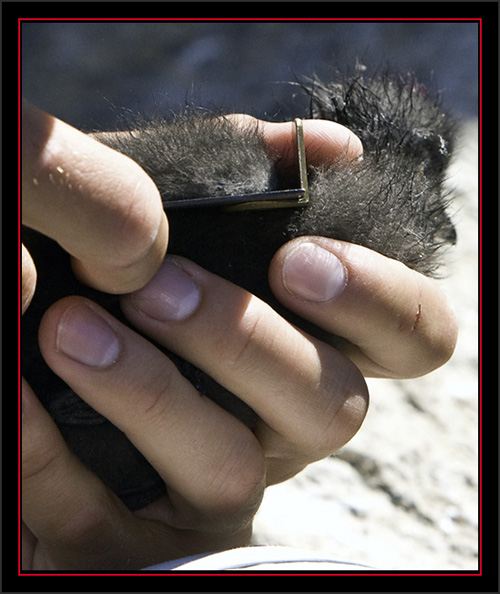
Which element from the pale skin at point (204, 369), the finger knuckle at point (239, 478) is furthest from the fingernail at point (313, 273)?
the finger knuckle at point (239, 478)

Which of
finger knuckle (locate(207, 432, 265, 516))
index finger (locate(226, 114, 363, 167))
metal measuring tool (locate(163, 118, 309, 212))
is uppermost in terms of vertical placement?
index finger (locate(226, 114, 363, 167))

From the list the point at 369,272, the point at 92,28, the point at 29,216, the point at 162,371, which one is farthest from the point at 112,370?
the point at 92,28

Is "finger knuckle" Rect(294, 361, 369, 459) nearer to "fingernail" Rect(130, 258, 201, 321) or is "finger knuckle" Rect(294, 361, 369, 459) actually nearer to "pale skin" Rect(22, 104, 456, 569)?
"pale skin" Rect(22, 104, 456, 569)

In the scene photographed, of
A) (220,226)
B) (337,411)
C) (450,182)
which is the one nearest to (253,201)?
(220,226)

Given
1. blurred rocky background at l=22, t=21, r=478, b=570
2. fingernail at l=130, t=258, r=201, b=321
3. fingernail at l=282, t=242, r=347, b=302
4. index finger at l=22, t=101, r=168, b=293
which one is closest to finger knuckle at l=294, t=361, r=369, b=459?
fingernail at l=282, t=242, r=347, b=302

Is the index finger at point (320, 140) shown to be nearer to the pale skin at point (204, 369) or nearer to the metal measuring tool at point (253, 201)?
the pale skin at point (204, 369)

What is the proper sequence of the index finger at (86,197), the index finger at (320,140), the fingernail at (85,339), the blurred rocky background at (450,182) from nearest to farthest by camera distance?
the index finger at (86,197)
the fingernail at (85,339)
the index finger at (320,140)
the blurred rocky background at (450,182)
